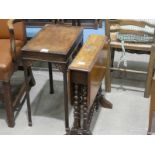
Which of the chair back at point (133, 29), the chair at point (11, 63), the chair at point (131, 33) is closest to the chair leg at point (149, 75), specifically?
the chair at point (131, 33)

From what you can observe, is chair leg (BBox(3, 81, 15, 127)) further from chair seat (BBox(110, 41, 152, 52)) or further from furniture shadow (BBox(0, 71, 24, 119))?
chair seat (BBox(110, 41, 152, 52))

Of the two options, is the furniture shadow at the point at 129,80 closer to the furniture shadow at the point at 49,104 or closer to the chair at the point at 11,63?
the furniture shadow at the point at 49,104

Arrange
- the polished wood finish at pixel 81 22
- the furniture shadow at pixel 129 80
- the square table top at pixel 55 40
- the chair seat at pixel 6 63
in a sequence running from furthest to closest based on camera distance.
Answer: the polished wood finish at pixel 81 22 < the furniture shadow at pixel 129 80 < the chair seat at pixel 6 63 < the square table top at pixel 55 40

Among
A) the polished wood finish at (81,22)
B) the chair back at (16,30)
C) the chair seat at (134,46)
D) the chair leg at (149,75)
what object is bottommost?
the chair leg at (149,75)

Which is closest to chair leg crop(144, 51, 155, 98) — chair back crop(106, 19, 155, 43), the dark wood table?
chair back crop(106, 19, 155, 43)

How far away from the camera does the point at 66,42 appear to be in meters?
2.07

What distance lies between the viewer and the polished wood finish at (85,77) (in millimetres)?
1864

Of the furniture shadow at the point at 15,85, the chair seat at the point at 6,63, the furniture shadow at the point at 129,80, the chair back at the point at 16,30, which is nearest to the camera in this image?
the chair seat at the point at 6,63

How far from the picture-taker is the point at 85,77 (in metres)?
1.86

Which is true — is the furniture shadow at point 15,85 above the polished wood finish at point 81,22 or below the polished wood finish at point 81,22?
below

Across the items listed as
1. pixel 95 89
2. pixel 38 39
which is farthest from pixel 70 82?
pixel 38 39

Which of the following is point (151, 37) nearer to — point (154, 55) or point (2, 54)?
point (154, 55)

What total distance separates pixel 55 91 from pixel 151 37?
969mm

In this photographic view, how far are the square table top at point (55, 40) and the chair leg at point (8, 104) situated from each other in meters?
0.34
